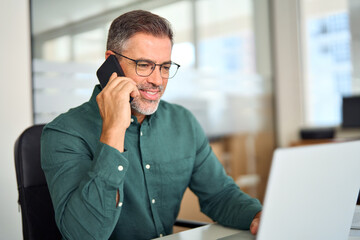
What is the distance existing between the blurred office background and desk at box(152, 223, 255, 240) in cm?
140

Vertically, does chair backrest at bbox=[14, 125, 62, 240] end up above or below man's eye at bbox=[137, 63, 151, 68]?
below

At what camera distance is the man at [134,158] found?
3.62 ft

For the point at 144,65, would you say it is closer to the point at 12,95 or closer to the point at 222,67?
the point at 12,95

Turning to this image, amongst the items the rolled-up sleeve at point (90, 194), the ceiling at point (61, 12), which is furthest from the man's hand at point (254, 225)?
the ceiling at point (61, 12)

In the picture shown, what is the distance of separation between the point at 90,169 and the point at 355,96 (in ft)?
10.8

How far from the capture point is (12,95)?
224 centimetres

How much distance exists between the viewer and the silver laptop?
72 cm

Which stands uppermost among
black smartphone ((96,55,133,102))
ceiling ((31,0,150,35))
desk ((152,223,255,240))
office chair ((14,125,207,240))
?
ceiling ((31,0,150,35))

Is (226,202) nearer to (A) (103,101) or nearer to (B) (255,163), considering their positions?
(A) (103,101)

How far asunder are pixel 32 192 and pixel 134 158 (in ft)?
1.14

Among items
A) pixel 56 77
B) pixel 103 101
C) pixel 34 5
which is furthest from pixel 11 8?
pixel 103 101

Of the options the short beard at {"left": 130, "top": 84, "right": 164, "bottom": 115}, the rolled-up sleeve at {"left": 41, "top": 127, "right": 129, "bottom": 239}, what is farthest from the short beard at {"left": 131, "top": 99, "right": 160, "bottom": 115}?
the rolled-up sleeve at {"left": 41, "top": 127, "right": 129, "bottom": 239}

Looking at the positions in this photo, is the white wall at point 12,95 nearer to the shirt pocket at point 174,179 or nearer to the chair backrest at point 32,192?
the chair backrest at point 32,192

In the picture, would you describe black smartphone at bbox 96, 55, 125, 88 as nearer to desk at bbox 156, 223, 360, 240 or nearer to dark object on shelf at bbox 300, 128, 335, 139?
desk at bbox 156, 223, 360, 240
